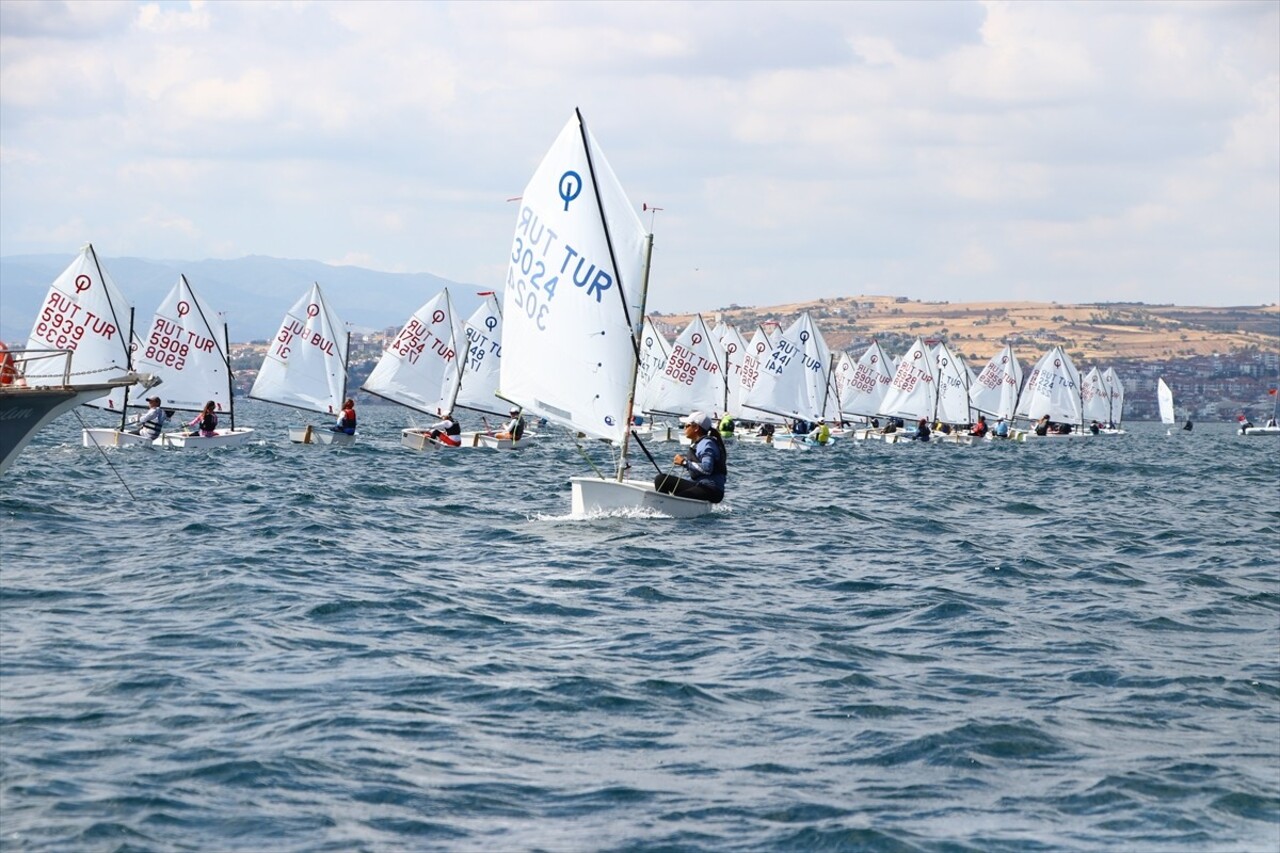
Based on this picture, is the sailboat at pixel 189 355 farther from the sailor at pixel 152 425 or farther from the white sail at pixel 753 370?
the white sail at pixel 753 370

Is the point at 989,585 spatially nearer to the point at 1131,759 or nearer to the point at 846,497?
the point at 1131,759

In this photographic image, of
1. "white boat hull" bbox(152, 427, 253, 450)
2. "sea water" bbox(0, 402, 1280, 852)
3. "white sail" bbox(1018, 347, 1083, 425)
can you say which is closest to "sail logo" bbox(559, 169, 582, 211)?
"sea water" bbox(0, 402, 1280, 852)

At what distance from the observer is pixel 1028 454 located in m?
66.5

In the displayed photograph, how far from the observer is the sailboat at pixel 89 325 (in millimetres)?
46312

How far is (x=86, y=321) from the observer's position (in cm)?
4688

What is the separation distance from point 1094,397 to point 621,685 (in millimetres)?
115132

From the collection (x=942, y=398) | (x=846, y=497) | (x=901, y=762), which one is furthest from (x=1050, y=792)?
(x=942, y=398)

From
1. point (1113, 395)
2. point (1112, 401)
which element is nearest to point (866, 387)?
point (1112, 401)

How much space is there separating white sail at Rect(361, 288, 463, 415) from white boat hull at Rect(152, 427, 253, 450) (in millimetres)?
7939

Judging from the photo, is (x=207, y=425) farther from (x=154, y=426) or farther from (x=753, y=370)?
(x=753, y=370)

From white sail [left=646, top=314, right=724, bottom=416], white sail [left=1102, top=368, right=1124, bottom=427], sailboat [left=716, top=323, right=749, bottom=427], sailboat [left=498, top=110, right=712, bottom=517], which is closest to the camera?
sailboat [left=498, top=110, right=712, bottom=517]

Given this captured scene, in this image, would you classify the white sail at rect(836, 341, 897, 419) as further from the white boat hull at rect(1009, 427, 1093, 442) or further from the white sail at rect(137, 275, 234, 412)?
the white sail at rect(137, 275, 234, 412)

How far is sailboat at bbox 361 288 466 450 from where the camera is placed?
190 feet

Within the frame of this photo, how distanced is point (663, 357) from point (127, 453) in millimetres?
34873
